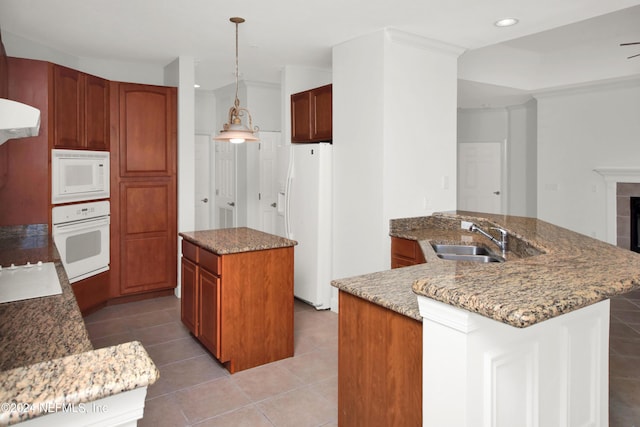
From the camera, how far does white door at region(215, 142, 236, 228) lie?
628 cm

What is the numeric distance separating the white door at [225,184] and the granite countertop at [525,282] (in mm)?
4316

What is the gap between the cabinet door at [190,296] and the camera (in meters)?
3.29

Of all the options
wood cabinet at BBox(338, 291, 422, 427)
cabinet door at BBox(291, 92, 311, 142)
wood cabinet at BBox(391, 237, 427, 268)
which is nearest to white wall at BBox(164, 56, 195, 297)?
cabinet door at BBox(291, 92, 311, 142)

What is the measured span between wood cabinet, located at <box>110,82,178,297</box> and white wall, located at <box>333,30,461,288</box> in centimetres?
183

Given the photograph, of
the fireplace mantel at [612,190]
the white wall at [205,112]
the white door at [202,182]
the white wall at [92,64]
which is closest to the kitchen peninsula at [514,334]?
the white wall at [92,64]

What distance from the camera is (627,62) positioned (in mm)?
5137

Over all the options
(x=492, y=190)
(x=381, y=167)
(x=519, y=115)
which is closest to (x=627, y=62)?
(x=519, y=115)

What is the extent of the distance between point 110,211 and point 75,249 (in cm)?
60

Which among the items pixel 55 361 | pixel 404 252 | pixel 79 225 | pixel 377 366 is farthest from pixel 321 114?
pixel 55 361

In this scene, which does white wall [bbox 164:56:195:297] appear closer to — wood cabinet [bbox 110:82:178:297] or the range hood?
wood cabinet [bbox 110:82:178:297]

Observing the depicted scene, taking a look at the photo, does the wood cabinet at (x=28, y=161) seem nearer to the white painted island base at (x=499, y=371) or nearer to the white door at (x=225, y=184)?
the white door at (x=225, y=184)

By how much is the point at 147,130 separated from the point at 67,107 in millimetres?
848

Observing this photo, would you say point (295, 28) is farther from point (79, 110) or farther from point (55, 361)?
point (55, 361)

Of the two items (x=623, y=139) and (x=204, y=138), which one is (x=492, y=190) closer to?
(x=623, y=139)
